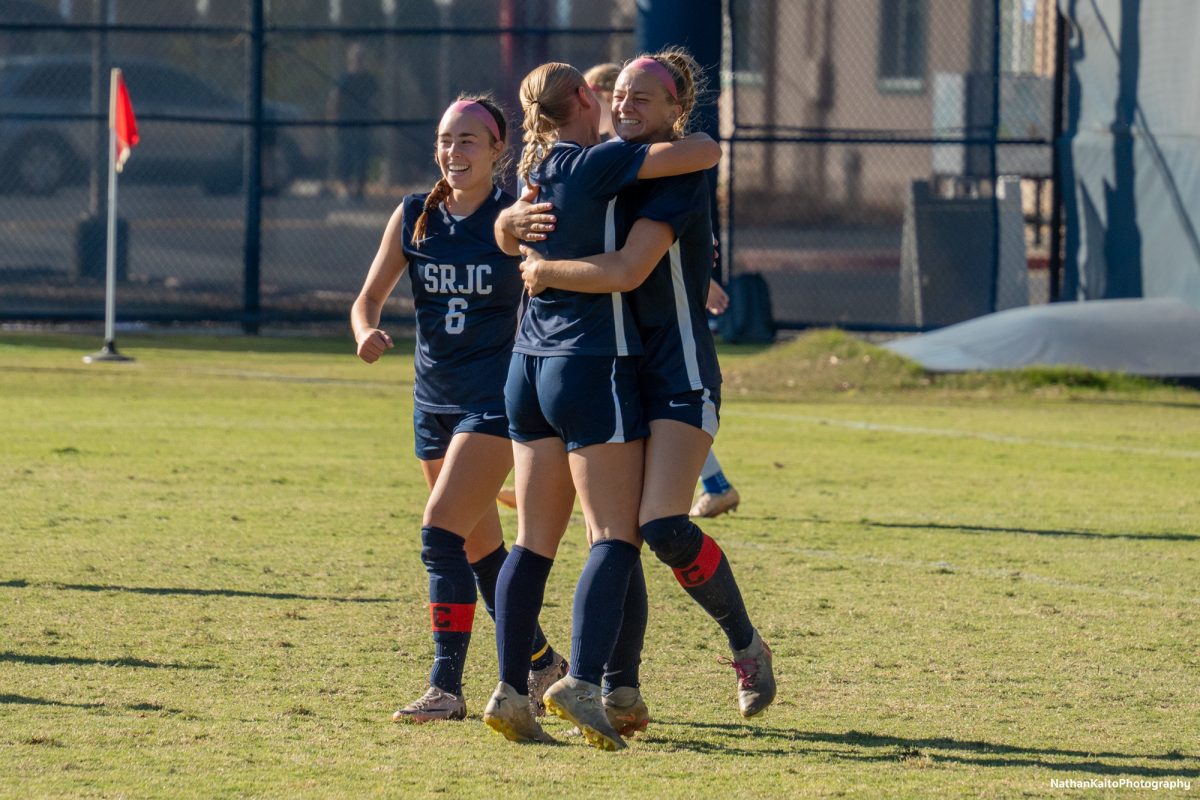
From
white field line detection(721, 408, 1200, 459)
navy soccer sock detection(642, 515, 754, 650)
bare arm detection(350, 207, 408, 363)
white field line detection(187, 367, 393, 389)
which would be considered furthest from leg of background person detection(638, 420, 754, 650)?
white field line detection(187, 367, 393, 389)

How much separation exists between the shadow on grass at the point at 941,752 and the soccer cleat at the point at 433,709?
1.89ft

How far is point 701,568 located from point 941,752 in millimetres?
756

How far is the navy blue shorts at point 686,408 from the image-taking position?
179 inches

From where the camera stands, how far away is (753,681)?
4758 millimetres

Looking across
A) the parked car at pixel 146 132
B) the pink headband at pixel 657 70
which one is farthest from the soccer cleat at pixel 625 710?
the parked car at pixel 146 132

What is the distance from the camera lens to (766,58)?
71.4ft

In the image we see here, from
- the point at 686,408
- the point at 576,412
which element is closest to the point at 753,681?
the point at 686,408

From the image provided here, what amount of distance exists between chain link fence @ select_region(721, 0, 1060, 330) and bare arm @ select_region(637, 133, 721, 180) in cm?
1247

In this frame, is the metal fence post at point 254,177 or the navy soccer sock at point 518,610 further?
the metal fence post at point 254,177

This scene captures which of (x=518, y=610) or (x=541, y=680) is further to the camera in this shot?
(x=541, y=680)

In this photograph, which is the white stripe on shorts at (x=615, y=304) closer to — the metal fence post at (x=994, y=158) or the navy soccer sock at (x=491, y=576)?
the navy soccer sock at (x=491, y=576)

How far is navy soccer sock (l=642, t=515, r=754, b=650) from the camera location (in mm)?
4527

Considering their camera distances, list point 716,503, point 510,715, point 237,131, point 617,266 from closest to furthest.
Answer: point 617,266
point 510,715
point 716,503
point 237,131

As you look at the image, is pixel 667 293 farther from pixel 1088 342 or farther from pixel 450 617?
pixel 1088 342
